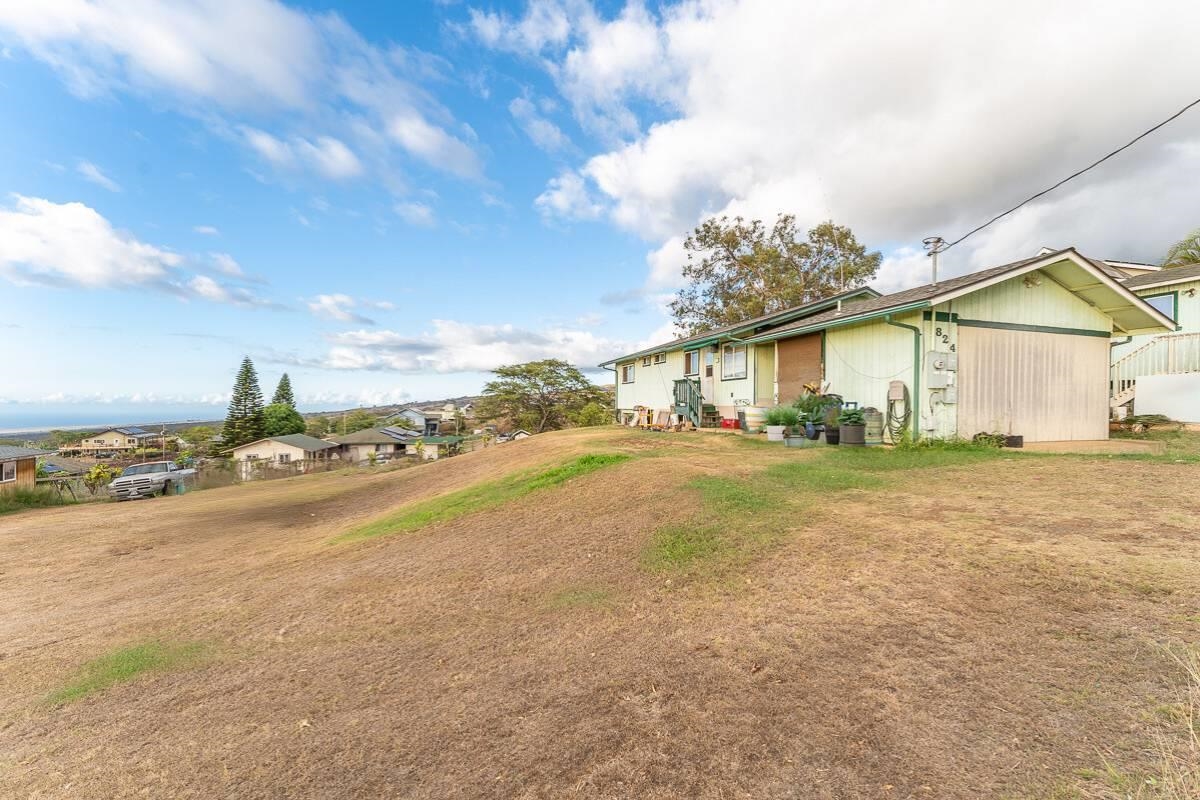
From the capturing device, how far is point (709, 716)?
255 cm

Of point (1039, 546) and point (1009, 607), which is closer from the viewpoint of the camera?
point (1009, 607)

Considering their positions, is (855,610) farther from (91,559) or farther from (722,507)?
(91,559)

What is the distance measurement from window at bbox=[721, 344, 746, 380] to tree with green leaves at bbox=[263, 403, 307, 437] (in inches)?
2263

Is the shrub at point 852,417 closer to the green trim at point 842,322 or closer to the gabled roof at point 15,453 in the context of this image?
the green trim at point 842,322

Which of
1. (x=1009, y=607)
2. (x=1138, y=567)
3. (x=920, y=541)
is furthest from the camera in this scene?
(x=920, y=541)

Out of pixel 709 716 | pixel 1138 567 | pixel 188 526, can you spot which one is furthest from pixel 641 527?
pixel 188 526

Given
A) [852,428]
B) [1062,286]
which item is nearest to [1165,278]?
[1062,286]

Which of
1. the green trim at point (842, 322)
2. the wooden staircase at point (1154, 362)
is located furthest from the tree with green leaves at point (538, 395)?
the wooden staircase at point (1154, 362)

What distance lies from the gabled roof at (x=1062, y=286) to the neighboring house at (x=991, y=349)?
30 mm

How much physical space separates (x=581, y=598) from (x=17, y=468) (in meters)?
30.1

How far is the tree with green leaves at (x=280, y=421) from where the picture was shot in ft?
189

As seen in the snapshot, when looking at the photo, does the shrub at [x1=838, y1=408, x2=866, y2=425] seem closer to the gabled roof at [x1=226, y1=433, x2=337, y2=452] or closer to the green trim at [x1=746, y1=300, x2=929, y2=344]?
the green trim at [x1=746, y1=300, x2=929, y2=344]

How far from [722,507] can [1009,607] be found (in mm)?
2952

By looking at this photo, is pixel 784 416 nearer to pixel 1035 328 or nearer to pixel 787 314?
pixel 787 314
